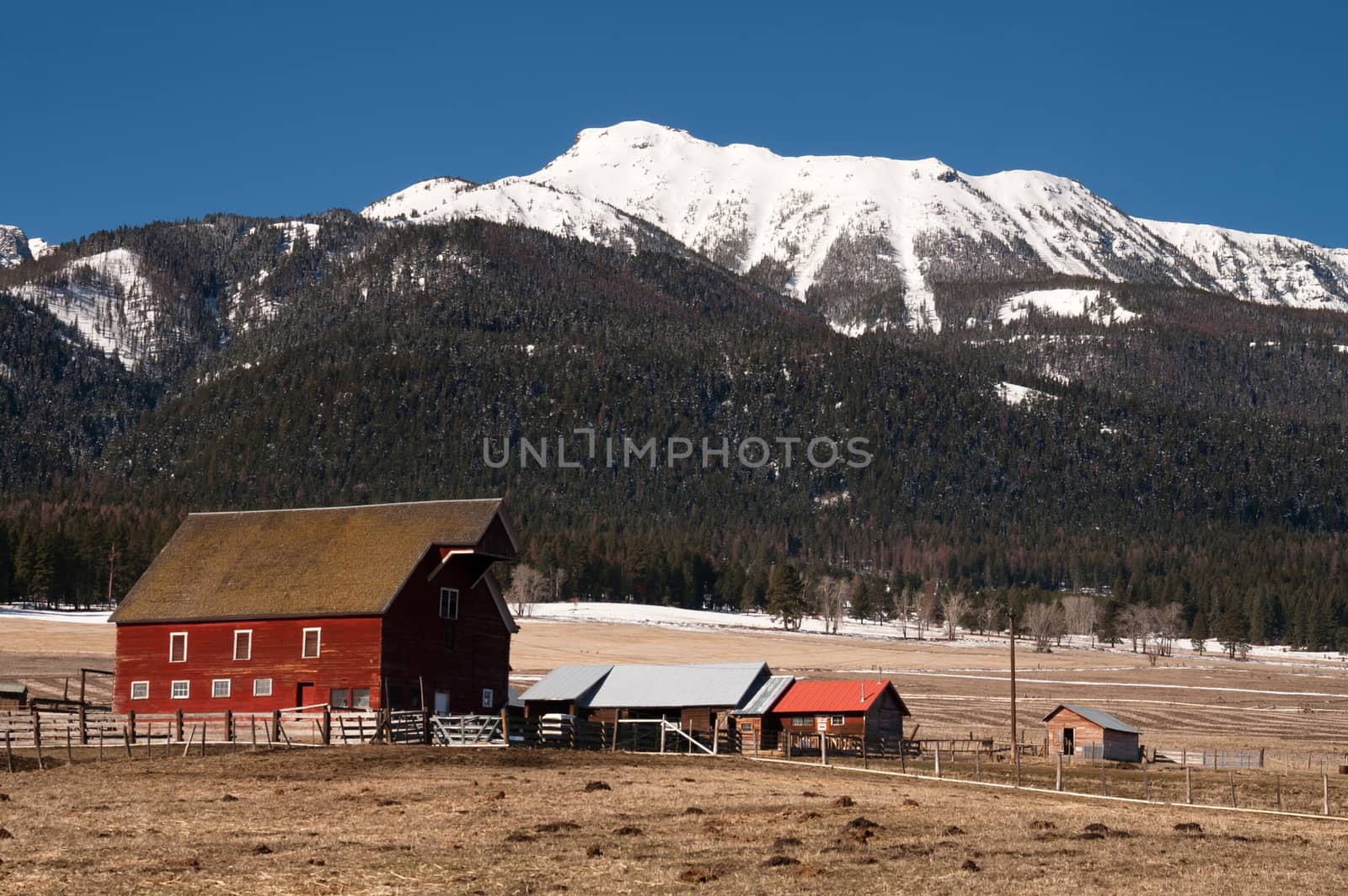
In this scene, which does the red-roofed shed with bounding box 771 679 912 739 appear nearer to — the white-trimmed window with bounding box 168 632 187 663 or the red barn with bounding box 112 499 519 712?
the red barn with bounding box 112 499 519 712

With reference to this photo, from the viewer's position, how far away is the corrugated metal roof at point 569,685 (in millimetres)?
83750

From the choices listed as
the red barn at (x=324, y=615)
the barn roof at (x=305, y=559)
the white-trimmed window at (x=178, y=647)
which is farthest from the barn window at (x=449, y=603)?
the white-trimmed window at (x=178, y=647)

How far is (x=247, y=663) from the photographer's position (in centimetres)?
7038

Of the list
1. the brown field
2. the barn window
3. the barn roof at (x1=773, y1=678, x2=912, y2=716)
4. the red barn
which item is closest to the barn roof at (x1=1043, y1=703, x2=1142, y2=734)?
the brown field

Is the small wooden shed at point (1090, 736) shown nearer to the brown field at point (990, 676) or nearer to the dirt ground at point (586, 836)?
the brown field at point (990, 676)

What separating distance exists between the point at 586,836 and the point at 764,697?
161 feet

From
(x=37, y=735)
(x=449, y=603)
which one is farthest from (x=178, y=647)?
(x=37, y=735)

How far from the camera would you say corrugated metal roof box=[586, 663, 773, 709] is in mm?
82125

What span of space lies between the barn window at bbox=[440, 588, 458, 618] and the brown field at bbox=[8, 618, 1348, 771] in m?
15.6

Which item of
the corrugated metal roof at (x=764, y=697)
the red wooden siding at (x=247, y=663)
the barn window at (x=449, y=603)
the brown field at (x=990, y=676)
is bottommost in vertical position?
the brown field at (x=990, y=676)

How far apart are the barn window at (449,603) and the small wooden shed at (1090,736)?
30884mm

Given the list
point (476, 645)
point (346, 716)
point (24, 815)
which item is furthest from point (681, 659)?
point (24, 815)

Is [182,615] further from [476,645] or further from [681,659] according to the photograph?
[681,659]

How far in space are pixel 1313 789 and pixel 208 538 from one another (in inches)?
1769
